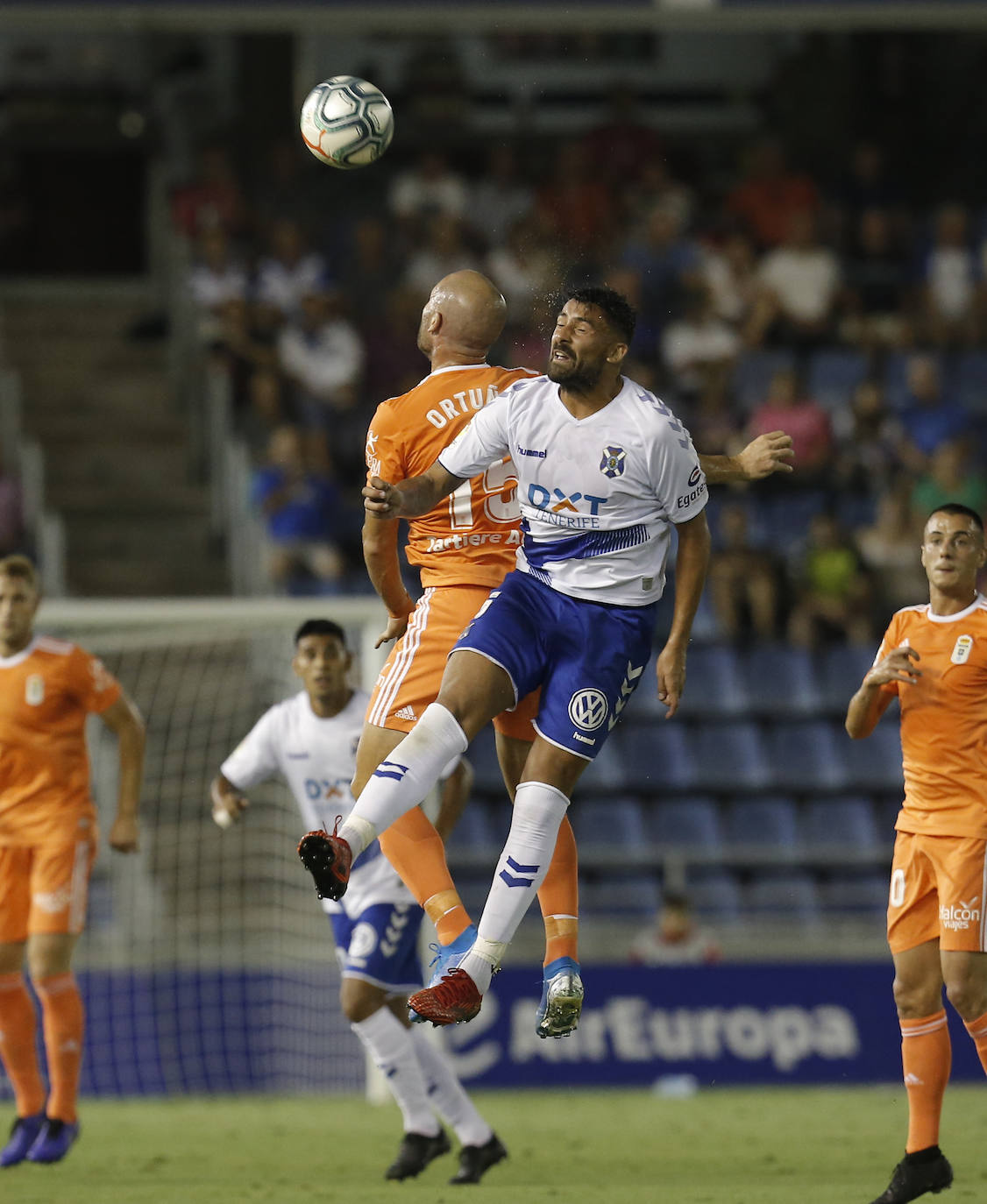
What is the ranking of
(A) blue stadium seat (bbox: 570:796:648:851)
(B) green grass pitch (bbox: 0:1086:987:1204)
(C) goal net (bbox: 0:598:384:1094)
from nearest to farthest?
(B) green grass pitch (bbox: 0:1086:987:1204) → (C) goal net (bbox: 0:598:384:1094) → (A) blue stadium seat (bbox: 570:796:648:851)

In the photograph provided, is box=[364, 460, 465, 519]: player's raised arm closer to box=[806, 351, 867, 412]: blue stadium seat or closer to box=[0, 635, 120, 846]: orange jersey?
box=[0, 635, 120, 846]: orange jersey

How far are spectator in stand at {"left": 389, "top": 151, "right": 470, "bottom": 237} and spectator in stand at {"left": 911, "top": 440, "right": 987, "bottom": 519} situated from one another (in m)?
4.21

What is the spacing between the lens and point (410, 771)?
20.9 feet

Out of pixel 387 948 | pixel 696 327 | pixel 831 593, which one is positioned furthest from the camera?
pixel 696 327

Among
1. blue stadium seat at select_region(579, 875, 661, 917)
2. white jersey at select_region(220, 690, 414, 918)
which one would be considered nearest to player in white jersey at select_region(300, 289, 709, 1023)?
white jersey at select_region(220, 690, 414, 918)

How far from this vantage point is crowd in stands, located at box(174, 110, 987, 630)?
541 inches

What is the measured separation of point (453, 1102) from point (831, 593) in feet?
19.9

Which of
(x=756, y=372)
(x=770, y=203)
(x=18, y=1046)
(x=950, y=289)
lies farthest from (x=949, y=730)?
(x=770, y=203)

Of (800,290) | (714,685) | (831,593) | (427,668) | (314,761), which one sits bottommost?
(714,685)

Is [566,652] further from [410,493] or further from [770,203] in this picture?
[770,203]

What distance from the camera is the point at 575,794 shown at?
12836 mm

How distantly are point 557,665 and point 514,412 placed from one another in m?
0.88

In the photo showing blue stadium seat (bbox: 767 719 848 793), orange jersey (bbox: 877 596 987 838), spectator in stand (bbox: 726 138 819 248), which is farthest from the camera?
spectator in stand (bbox: 726 138 819 248)

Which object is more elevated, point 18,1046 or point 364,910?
point 364,910
